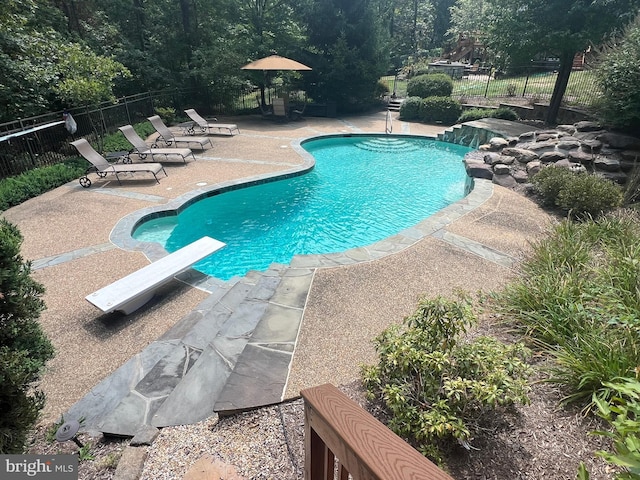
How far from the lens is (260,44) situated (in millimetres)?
18688

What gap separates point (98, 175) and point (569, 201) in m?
12.1

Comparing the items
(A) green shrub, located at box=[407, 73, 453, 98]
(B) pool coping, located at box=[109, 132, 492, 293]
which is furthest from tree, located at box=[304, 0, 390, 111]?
(B) pool coping, located at box=[109, 132, 492, 293]

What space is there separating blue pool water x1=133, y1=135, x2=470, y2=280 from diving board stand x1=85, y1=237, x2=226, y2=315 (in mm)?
831

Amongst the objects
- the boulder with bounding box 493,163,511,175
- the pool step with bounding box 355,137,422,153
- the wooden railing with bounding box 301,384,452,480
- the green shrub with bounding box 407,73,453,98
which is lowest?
the pool step with bounding box 355,137,422,153

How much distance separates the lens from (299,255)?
5609mm

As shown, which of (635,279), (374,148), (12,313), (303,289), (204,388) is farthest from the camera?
(374,148)

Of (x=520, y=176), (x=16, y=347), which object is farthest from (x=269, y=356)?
(x=520, y=176)

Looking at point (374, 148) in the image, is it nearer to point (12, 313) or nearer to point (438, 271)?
point (438, 271)

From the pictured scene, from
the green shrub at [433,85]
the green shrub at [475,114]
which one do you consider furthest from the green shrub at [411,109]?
the green shrub at [475,114]

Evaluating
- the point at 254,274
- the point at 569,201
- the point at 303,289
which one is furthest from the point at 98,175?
the point at 569,201

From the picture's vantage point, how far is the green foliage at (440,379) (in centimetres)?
232

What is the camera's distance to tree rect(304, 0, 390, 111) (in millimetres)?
18328
